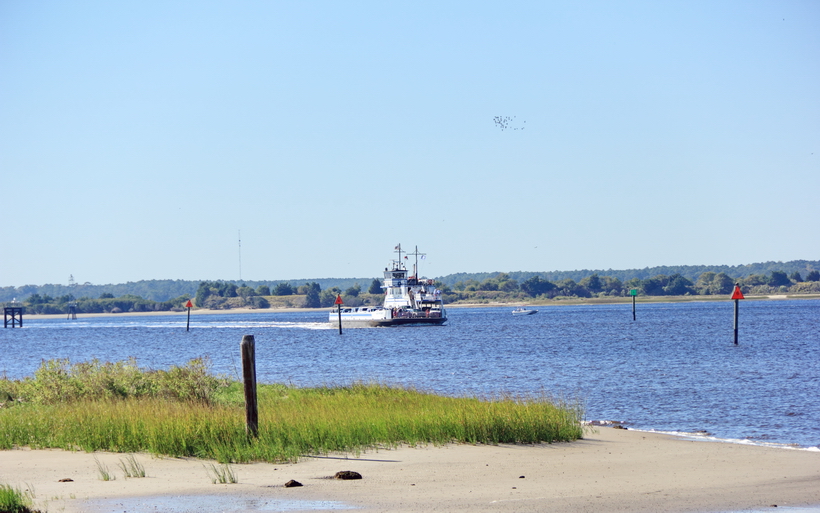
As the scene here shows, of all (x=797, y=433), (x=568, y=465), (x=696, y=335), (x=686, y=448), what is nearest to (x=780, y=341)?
(x=696, y=335)

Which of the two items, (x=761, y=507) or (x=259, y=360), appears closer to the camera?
(x=761, y=507)

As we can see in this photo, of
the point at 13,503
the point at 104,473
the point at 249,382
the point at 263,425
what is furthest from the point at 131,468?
the point at 13,503

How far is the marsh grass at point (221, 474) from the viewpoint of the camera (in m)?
15.4

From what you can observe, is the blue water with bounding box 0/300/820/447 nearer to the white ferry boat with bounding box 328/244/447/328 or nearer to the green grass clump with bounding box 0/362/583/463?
the green grass clump with bounding box 0/362/583/463

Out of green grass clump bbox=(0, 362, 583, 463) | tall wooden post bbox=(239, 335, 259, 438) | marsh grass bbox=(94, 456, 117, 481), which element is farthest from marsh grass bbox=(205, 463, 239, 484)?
marsh grass bbox=(94, 456, 117, 481)

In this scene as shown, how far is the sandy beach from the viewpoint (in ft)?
45.9

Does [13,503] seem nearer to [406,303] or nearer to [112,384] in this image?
[112,384]

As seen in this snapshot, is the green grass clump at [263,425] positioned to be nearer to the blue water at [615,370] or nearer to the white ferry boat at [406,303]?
the blue water at [615,370]

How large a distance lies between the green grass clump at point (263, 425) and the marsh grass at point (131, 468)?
107cm

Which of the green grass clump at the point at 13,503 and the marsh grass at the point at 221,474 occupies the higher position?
the green grass clump at the point at 13,503

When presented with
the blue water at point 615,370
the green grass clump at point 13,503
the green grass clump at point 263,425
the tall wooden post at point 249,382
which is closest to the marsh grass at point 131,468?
the green grass clump at point 263,425

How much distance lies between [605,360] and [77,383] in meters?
37.1

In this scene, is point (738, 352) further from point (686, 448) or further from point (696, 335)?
point (686, 448)

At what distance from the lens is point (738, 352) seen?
60.9m
